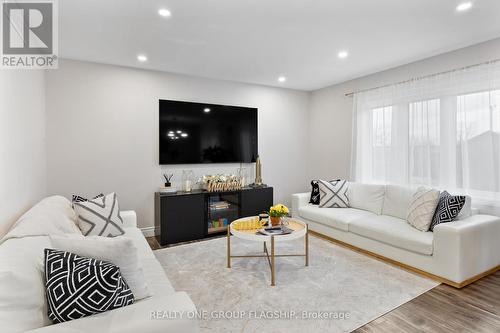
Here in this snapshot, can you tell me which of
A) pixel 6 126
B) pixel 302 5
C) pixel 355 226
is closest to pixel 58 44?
pixel 6 126

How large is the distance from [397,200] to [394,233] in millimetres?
735

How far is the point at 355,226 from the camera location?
350 centimetres

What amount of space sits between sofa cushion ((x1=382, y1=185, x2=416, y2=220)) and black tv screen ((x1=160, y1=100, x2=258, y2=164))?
231 centimetres

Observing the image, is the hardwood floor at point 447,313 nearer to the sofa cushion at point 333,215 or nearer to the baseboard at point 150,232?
the sofa cushion at point 333,215

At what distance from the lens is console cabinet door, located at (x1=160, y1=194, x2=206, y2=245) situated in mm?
3822

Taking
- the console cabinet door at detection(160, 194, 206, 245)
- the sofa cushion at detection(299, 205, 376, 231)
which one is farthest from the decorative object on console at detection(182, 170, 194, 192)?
the sofa cushion at detection(299, 205, 376, 231)

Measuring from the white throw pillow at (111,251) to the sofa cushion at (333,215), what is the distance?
9.50 ft

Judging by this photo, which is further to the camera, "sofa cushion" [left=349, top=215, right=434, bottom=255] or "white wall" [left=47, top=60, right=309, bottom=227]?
"white wall" [left=47, top=60, right=309, bottom=227]

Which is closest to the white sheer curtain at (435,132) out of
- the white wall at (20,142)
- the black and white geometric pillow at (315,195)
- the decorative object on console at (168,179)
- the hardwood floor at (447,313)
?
the black and white geometric pillow at (315,195)

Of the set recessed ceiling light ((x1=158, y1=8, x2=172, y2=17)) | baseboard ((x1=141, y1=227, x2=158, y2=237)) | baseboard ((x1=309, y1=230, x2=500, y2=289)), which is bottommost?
baseboard ((x1=309, y1=230, x2=500, y2=289))

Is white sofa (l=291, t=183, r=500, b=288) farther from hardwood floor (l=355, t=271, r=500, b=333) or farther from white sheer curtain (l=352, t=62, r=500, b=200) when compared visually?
white sheer curtain (l=352, t=62, r=500, b=200)

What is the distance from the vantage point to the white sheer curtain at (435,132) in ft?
10.2

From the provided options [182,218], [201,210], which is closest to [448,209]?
[201,210]

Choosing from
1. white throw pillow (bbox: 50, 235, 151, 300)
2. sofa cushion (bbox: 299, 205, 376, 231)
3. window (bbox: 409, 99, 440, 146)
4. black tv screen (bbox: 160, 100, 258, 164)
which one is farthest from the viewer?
black tv screen (bbox: 160, 100, 258, 164)
